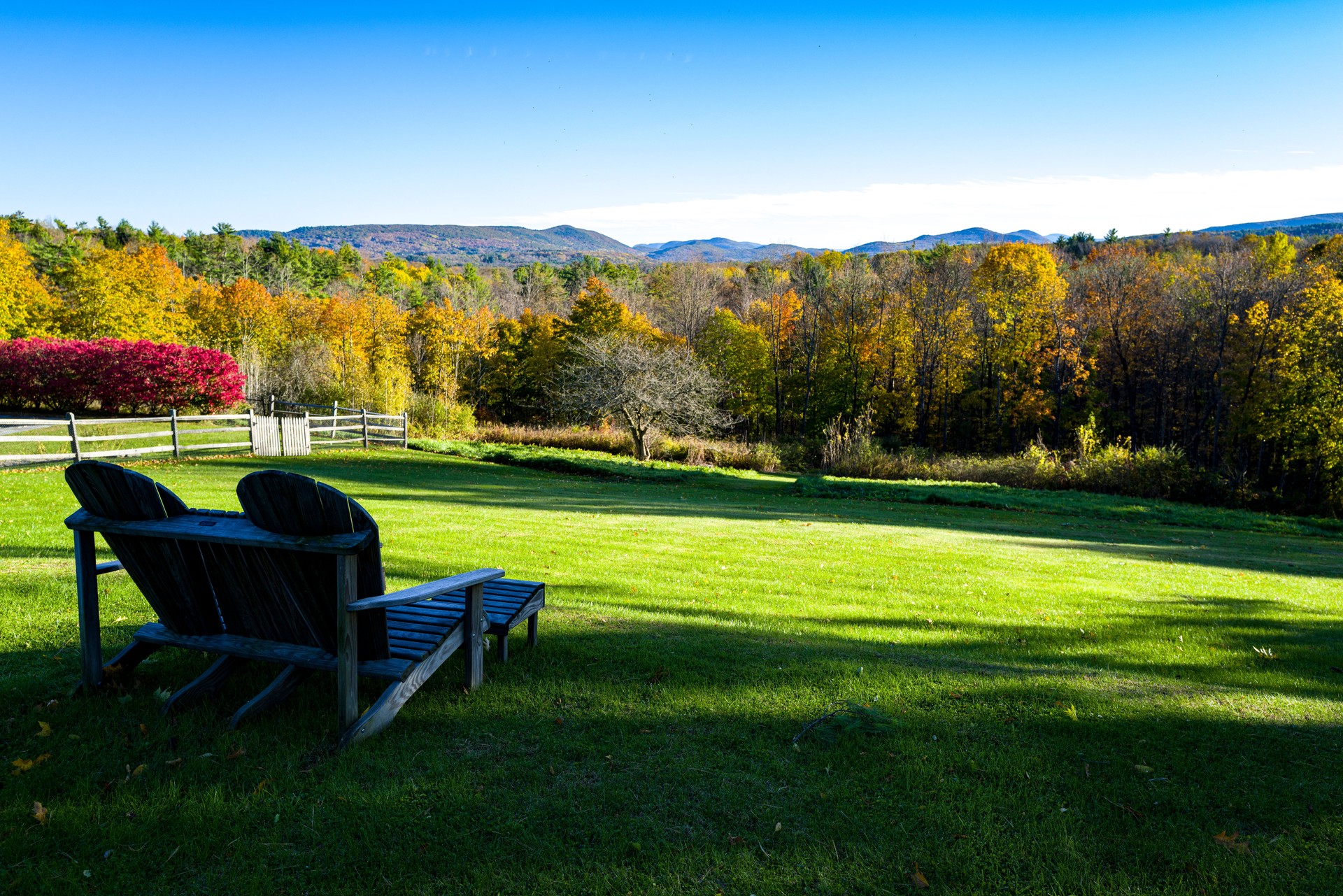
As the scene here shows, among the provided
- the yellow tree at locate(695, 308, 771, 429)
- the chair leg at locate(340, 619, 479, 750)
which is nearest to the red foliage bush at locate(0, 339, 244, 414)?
the yellow tree at locate(695, 308, 771, 429)

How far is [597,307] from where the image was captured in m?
52.5

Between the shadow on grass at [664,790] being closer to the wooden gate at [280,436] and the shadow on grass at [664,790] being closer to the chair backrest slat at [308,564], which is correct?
the chair backrest slat at [308,564]

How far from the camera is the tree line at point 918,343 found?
37.8 meters

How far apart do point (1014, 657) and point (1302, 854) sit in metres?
2.66

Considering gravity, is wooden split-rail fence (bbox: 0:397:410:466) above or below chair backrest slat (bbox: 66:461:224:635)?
below

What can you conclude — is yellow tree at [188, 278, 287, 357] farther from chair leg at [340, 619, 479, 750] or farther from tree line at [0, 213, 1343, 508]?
chair leg at [340, 619, 479, 750]

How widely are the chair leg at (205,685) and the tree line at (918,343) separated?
34.0 m

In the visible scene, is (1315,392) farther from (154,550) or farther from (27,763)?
(27,763)

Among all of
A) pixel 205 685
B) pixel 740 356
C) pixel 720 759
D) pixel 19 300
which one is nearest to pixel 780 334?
pixel 740 356

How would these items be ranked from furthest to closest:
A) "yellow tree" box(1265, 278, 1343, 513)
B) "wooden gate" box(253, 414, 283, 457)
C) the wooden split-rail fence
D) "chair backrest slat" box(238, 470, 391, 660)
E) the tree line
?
the tree line → "yellow tree" box(1265, 278, 1343, 513) → "wooden gate" box(253, 414, 283, 457) → the wooden split-rail fence → "chair backrest slat" box(238, 470, 391, 660)

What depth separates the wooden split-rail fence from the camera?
17250 mm

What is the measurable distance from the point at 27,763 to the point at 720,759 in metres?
3.43

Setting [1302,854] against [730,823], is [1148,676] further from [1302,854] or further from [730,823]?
[730,823]

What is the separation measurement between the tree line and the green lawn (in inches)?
1187
